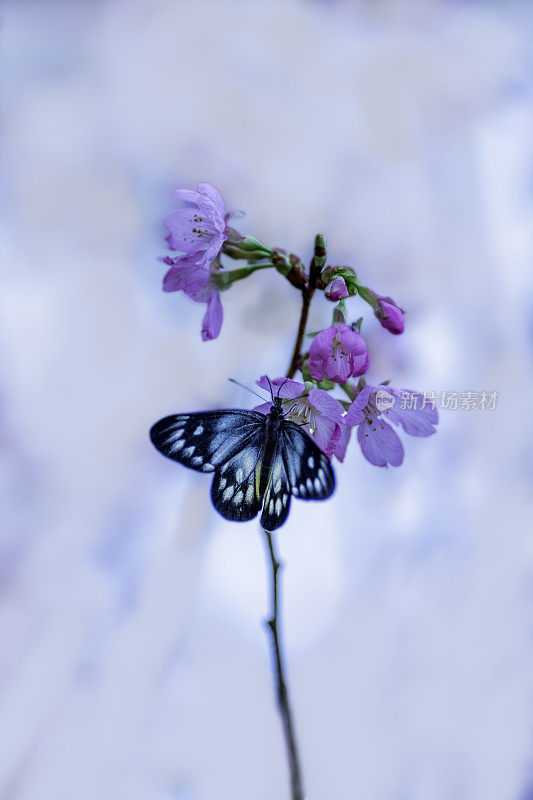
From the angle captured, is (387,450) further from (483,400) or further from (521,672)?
(521,672)

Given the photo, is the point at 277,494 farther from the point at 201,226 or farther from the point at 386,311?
the point at 201,226

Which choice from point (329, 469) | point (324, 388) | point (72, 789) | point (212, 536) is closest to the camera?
point (329, 469)

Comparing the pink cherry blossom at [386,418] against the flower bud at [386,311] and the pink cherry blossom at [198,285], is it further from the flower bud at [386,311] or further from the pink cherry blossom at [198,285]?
the pink cherry blossom at [198,285]

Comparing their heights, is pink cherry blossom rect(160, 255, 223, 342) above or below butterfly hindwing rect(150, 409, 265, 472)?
above

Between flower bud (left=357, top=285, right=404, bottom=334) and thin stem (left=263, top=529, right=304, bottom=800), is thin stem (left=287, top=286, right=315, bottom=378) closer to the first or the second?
flower bud (left=357, top=285, right=404, bottom=334)

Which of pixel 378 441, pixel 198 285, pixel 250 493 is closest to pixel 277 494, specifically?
pixel 250 493

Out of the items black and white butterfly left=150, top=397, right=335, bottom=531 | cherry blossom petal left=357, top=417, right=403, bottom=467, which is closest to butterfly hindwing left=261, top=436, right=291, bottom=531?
black and white butterfly left=150, top=397, right=335, bottom=531

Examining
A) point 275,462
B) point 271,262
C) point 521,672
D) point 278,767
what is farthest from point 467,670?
point 271,262

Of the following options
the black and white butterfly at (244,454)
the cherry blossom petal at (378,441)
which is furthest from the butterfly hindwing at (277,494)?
the cherry blossom petal at (378,441)
